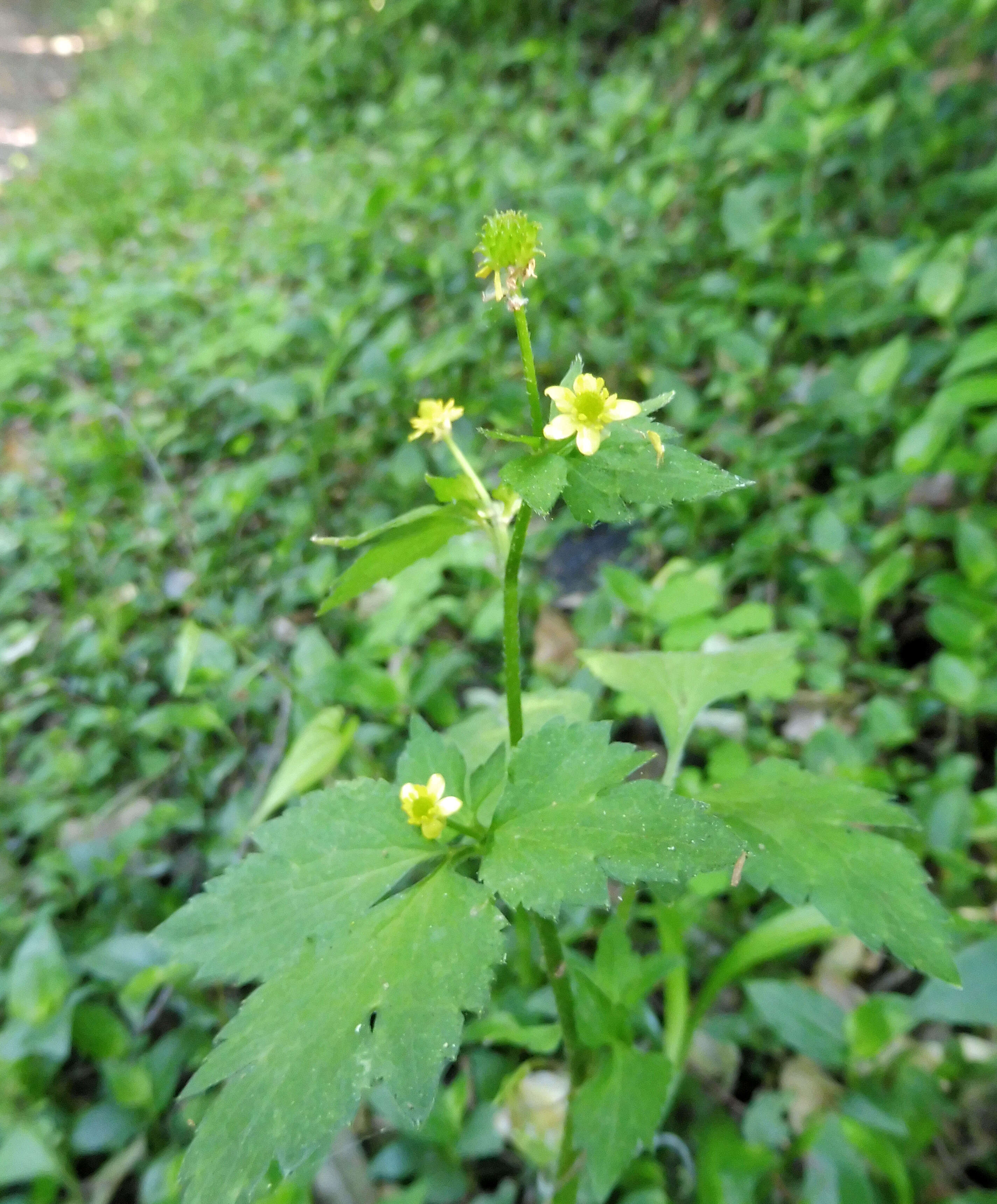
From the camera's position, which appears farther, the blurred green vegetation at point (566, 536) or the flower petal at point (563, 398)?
the blurred green vegetation at point (566, 536)

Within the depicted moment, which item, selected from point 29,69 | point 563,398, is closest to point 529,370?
point 563,398

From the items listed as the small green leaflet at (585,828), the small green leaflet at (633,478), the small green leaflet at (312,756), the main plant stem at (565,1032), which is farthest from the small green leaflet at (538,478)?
the small green leaflet at (312,756)

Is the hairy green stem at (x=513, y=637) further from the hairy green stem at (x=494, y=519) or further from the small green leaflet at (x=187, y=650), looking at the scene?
the small green leaflet at (x=187, y=650)

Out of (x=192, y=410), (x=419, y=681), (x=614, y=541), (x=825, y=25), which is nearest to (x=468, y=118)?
(x=825, y=25)

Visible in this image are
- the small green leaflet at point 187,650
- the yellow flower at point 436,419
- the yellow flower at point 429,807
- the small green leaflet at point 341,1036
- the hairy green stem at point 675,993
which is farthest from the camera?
the small green leaflet at point 187,650

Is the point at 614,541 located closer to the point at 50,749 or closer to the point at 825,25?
the point at 50,749

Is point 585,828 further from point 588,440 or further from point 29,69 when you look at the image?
point 29,69
